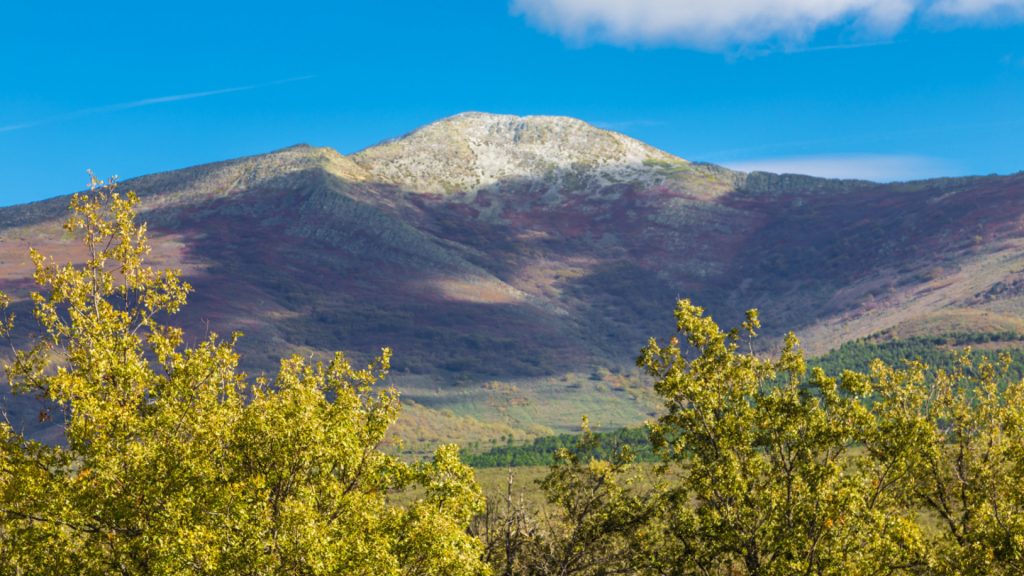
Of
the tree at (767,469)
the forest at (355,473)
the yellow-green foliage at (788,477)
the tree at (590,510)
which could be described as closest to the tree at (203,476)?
the forest at (355,473)

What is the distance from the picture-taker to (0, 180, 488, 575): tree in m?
21.3

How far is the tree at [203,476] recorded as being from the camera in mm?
21266

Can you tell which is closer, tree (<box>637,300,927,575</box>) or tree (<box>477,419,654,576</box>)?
tree (<box>637,300,927,575</box>)

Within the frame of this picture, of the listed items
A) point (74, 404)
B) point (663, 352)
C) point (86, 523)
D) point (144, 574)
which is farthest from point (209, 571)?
point (663, 352)

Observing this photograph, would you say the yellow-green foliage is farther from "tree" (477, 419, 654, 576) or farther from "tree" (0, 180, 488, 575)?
"tree" (0, 180, 488, 575)

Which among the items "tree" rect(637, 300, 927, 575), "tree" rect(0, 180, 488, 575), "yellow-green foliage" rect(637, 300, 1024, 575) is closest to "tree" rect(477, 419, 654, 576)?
"yellow-green foliage" rect(637, 300, 1024, 575)

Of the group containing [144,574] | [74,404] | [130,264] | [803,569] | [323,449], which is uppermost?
[130,264]

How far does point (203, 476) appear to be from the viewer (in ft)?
75.8

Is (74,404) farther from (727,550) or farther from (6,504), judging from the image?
(727,550)

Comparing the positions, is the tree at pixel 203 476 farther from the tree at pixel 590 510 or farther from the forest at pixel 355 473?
the tree at pixel 590 510

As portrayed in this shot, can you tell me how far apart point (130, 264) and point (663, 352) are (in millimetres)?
17789

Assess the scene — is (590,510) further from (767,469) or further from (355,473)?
(355,473)

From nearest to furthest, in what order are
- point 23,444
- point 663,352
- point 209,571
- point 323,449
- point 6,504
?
point 209,571
point 323,449
point 6,504
point 23,444
point 663,352

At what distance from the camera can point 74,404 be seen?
77.4 feet
